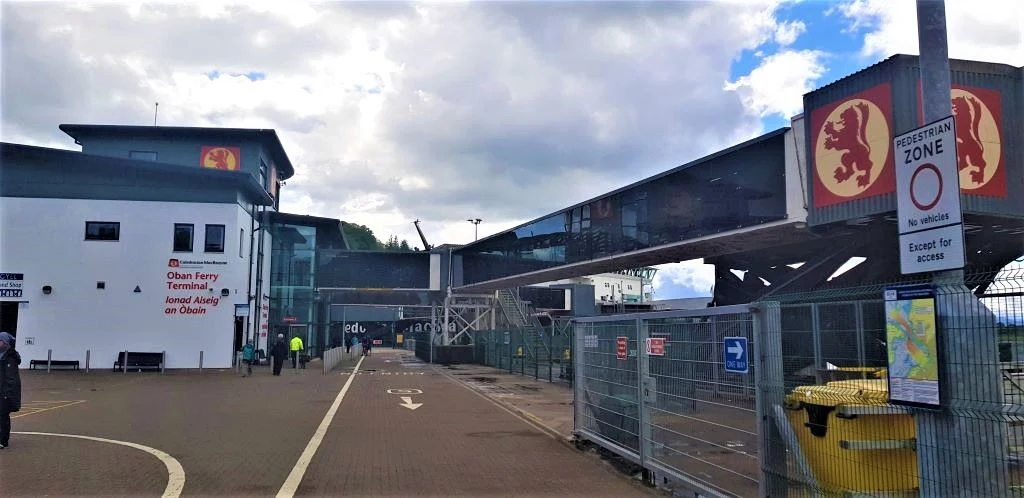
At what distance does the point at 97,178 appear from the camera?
93.0ft

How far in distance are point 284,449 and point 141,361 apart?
2020 centimetres

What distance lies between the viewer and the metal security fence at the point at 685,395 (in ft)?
22.3

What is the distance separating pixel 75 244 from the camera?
92.2 feet

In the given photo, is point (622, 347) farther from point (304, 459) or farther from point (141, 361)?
point (141, 361)

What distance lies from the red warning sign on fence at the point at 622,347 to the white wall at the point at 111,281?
2296 cm

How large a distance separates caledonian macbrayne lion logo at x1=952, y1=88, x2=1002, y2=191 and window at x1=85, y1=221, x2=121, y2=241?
27.2 metres

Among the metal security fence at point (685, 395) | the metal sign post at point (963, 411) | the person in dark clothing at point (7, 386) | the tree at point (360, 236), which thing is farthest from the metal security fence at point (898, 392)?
the tree at point (360, 236)

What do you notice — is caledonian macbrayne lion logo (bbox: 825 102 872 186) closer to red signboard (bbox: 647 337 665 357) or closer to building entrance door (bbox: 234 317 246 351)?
red signboard (bbox: 647 337 665 357)

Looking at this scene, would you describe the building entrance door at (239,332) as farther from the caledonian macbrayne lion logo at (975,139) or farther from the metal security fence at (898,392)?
the metal security fence at (898,392)

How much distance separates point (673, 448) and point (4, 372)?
9101 millimetres

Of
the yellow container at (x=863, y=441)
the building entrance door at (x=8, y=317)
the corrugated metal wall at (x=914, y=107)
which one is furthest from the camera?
the building entrance door at (x=8, y=317)

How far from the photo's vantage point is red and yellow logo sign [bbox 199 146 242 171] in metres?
37.6

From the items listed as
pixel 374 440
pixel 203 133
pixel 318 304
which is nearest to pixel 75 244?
pixel 203 133

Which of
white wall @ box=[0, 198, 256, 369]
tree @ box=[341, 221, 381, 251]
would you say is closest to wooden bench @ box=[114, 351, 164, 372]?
white wall @ box=[0, 198, 256, 369]
